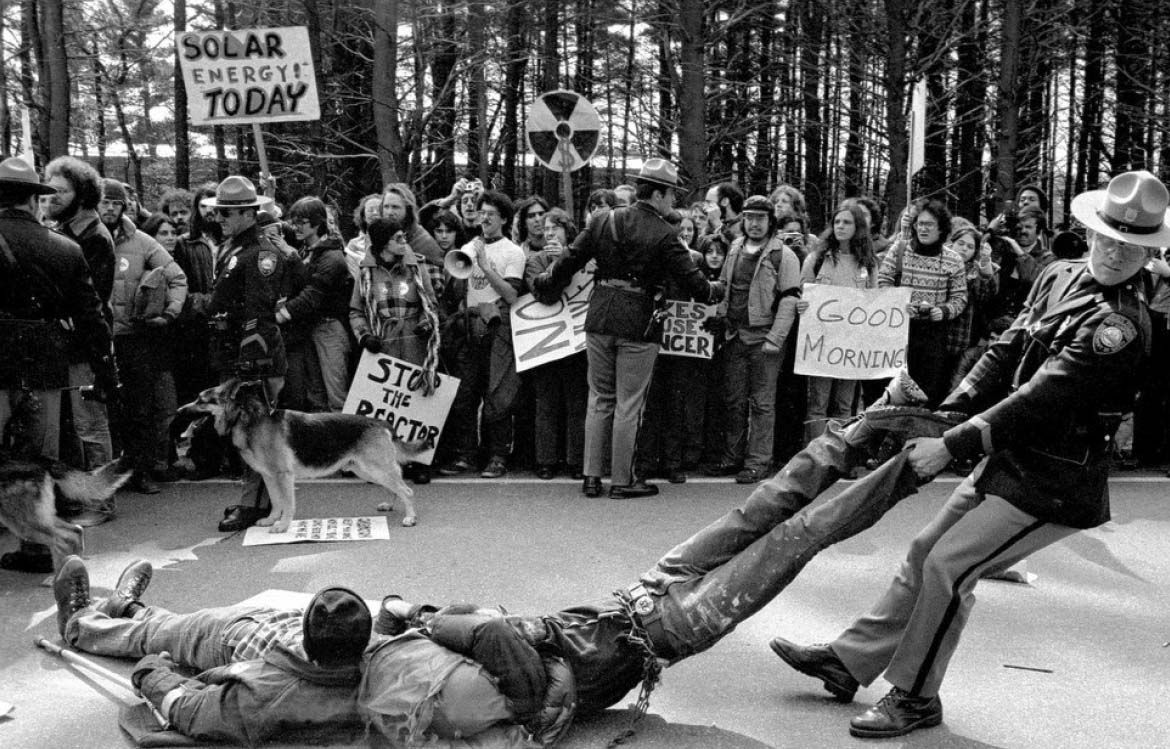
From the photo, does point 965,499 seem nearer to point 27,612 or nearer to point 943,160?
point 27,612

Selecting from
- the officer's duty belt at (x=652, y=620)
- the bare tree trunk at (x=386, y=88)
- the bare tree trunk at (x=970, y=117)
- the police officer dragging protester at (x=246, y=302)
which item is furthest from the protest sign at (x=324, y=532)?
the bare tree trunk at (x=970, y=117)

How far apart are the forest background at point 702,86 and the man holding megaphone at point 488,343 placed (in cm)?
700

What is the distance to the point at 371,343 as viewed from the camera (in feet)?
29.2

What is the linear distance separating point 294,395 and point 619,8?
14.6 m

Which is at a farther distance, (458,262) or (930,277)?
(930,277)

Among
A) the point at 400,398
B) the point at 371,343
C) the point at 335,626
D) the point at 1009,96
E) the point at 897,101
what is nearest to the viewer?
the point at 335,626

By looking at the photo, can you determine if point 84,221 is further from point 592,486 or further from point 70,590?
point 592,486

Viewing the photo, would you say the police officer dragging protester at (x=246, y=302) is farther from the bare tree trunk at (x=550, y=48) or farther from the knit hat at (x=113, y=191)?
the bare tree trunk at (x=550, y=48)

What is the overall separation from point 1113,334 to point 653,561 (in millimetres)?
3331

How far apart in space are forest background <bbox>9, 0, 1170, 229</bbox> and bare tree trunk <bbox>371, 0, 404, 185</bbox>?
0.10 feet

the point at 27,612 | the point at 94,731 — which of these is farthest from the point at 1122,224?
the point at 27,612

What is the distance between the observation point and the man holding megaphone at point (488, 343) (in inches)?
365

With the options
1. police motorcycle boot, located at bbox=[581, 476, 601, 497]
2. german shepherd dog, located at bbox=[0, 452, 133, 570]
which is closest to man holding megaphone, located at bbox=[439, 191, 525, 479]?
police motorcycle boot, located at bbox=[581, 476, 601, 497]

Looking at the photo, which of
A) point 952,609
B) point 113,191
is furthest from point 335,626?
point 113,191
